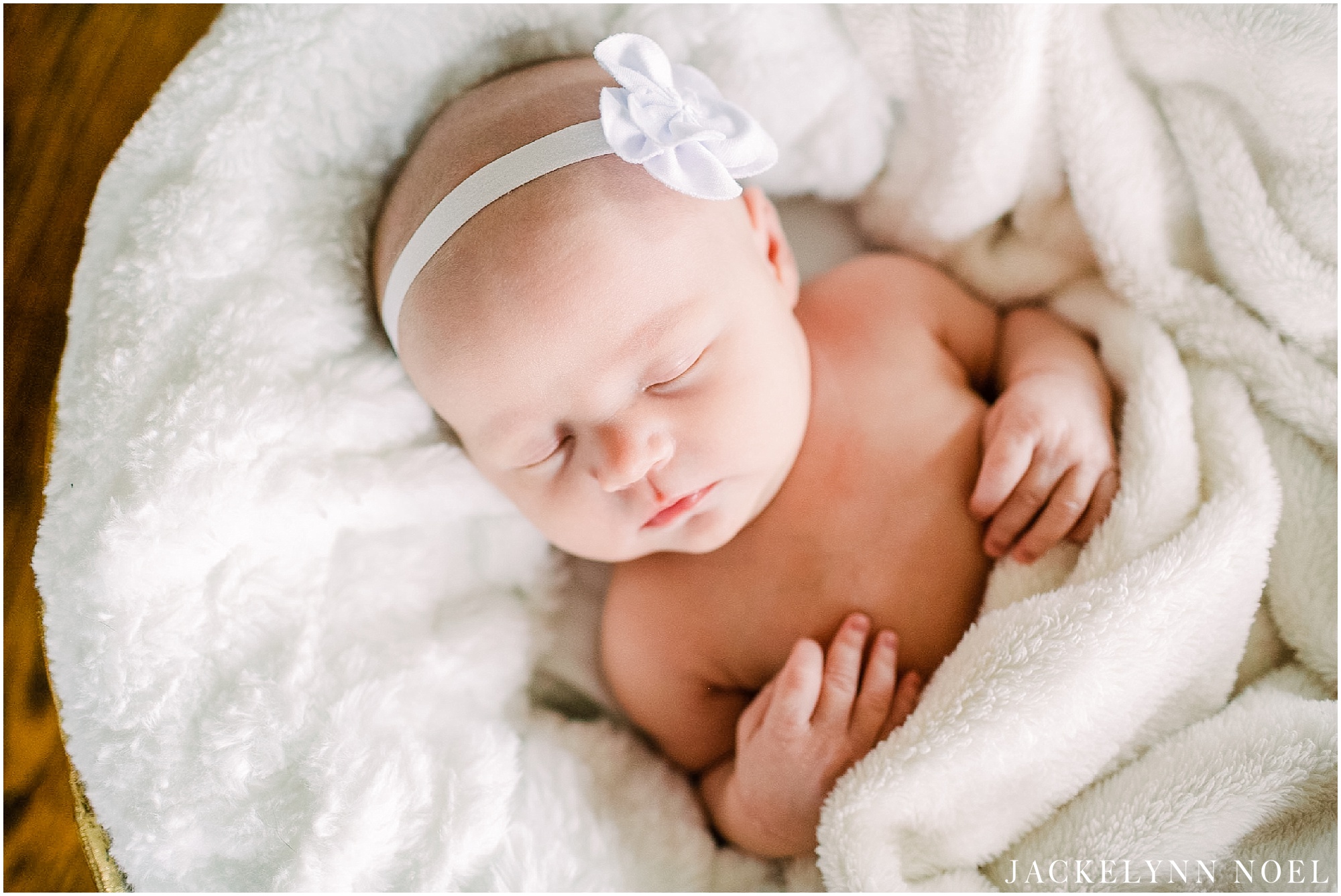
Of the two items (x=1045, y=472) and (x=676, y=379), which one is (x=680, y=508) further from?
(x=1045, y=472)

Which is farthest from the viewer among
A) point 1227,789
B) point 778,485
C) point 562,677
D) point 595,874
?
point 562,677

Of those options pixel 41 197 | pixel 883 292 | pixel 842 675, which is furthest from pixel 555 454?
pixel 41 197

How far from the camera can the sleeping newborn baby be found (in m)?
0.88

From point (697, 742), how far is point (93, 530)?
2.32 feet

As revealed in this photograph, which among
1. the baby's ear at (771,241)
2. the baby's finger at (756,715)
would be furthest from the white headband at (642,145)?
the baby's finger at (756,715)

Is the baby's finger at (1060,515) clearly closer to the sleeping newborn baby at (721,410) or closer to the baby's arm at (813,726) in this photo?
the sleeping newborn baby at (721,410)

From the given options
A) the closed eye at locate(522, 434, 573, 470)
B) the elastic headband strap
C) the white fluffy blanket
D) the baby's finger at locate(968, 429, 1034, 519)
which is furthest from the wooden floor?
the baby's finger at locate(968, 429, 1034, 519)

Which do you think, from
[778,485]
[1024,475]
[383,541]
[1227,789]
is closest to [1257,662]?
[1227,789]

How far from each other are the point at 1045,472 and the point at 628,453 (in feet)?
1.52

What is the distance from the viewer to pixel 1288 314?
103cm

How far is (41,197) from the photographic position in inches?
40.5

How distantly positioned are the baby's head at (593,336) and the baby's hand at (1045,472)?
9.0 inches

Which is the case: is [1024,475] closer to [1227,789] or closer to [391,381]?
[1227,789]

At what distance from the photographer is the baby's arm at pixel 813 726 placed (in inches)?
38.7
